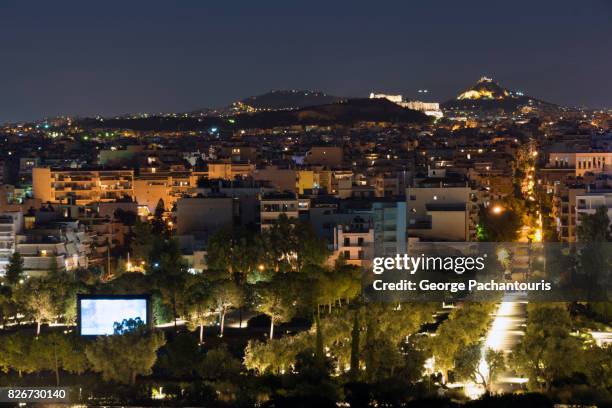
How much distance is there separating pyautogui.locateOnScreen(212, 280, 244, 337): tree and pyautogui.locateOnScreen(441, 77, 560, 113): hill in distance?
3158 inches

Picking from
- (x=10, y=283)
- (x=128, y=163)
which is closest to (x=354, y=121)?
(x=128, y=163)

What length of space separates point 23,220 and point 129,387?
6.69m

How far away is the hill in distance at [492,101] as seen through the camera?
92.8m

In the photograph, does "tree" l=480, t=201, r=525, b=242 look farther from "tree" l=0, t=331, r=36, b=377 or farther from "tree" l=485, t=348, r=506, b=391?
"tree" l=0, t=331, r=36, b=377

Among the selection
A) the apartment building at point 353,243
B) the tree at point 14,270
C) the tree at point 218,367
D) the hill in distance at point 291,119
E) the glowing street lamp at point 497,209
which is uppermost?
the hill in distance at point 291,119

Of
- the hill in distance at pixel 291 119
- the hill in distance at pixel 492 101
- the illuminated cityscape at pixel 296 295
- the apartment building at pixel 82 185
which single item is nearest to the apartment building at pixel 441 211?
the illuminated cityscape at pixel 296 295

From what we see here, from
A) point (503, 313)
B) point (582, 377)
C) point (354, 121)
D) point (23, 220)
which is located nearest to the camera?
point (582, 377)

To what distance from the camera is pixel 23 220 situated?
610 inches

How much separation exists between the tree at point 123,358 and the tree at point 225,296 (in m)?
2.03

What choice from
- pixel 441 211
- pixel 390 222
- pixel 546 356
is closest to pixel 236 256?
pixel 390 222

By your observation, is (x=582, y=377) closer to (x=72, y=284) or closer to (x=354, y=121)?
(x=72, y=284)

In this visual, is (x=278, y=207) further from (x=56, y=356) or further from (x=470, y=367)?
(x=470, y=367)

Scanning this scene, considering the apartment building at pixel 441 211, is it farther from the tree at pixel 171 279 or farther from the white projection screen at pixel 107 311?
the white projection screen at pixel 107 311

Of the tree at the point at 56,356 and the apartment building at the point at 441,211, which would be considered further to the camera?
the apartment building at the point at 441,211
